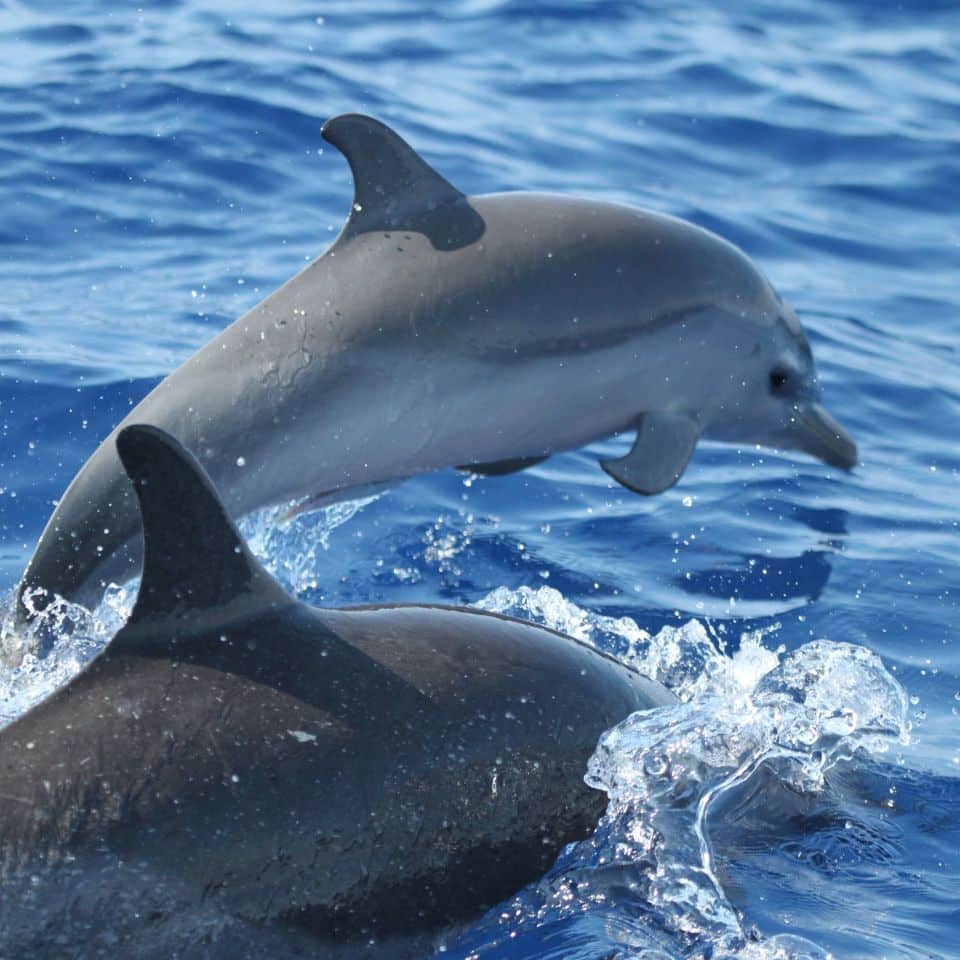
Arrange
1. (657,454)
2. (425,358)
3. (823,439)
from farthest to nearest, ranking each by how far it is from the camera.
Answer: (823,439) < (657,454) < (425,358)

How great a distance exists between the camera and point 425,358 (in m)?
6.48

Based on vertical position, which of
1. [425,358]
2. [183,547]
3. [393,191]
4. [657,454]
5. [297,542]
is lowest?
[297,542]

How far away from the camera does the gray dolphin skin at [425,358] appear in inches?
245

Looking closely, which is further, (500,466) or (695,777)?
(500,466)

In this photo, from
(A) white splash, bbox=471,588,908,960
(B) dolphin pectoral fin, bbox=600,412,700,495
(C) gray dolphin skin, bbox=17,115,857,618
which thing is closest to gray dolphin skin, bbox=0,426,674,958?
(A) white splash, bbox=471,588,908,960

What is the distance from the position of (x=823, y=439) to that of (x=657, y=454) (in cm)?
162

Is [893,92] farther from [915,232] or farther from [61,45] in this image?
[61,45]

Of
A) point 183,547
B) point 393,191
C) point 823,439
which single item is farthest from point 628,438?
point 183,547

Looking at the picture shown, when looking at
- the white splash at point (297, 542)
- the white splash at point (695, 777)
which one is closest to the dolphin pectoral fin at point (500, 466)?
the white splash at point (297, 542)

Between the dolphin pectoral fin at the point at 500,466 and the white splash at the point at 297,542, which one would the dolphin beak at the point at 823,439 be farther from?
the white splash at the point at 297,542

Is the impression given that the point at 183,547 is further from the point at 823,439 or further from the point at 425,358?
the point at 823,439

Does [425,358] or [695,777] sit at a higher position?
[425,358]

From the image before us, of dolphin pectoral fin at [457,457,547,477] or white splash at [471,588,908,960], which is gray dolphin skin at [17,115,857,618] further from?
white splash at [471,588,908,960]

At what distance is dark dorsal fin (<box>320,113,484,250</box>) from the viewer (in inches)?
259
